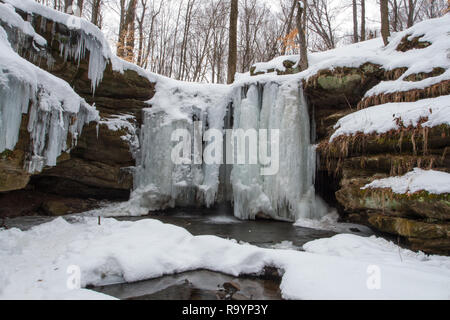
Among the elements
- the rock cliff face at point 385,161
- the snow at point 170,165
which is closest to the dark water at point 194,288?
the rock cliff face at point 385,161

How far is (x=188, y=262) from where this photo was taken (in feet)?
10.3

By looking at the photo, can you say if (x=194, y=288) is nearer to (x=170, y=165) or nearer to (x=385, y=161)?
(x=385, y=161)

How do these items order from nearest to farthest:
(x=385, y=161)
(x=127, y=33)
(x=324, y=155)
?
(x=385, y=161)
(x=324, y=155)
(x=127, y=33)

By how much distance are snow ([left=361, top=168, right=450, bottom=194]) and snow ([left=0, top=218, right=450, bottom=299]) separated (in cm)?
99

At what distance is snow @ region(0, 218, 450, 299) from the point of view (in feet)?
7.39

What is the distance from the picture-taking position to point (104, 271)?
2.78m

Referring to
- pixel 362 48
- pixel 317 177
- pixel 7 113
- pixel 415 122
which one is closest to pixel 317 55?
pixel 362 48

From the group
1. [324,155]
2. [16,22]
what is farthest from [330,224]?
[16,22]

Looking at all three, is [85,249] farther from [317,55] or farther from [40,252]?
[317,55]

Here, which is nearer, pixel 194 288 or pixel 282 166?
pixel 194 288

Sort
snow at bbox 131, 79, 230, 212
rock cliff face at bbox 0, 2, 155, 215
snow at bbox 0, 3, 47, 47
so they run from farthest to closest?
snow at bbox 131, 79, 230, 212, rock cliff face at bbox 0, 2, 155, 215, snow at bbox 0, 3, 47, 47

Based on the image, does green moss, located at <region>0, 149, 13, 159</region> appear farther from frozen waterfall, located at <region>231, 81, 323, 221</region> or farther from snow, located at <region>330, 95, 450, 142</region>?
snow, located at <region>330, 95, 450, 142</region>

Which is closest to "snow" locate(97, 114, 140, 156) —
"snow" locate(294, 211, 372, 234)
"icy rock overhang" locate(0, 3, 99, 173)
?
"icy rock overhang" locate(0, 3, 99, 173)

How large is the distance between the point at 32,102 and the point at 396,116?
6854mm
